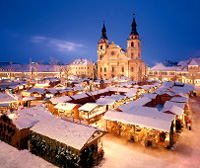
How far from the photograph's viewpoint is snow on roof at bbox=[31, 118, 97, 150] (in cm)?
931

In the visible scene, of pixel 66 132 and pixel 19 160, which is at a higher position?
pixel 66 132

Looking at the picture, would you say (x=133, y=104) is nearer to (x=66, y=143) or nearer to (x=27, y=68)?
(x=66, y=143)

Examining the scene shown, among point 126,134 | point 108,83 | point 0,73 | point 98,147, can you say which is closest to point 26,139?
point 98,147

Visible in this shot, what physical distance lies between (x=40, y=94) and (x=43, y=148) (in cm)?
2314

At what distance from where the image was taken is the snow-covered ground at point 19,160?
33.8 ft

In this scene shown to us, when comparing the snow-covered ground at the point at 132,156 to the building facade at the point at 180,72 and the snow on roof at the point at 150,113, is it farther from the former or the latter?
the building facade at the point at 180,72

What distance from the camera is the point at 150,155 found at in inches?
446

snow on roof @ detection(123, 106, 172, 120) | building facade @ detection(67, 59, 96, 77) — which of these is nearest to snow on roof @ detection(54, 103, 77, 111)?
snow on roof @ detection(123, 106, 172, 120)

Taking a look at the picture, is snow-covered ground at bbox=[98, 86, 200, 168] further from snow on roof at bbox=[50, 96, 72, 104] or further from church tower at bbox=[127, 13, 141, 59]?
church tower at bbox=[127, 13, 141, 59]

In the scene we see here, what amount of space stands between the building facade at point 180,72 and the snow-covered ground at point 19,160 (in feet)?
213

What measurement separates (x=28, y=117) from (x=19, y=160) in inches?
144

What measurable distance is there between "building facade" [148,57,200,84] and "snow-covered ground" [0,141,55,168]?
6482cm

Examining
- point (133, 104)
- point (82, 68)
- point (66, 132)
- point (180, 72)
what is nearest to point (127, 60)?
point (180, 72)

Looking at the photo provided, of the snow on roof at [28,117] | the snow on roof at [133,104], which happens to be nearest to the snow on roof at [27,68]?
the snow on roof at [133,104]
